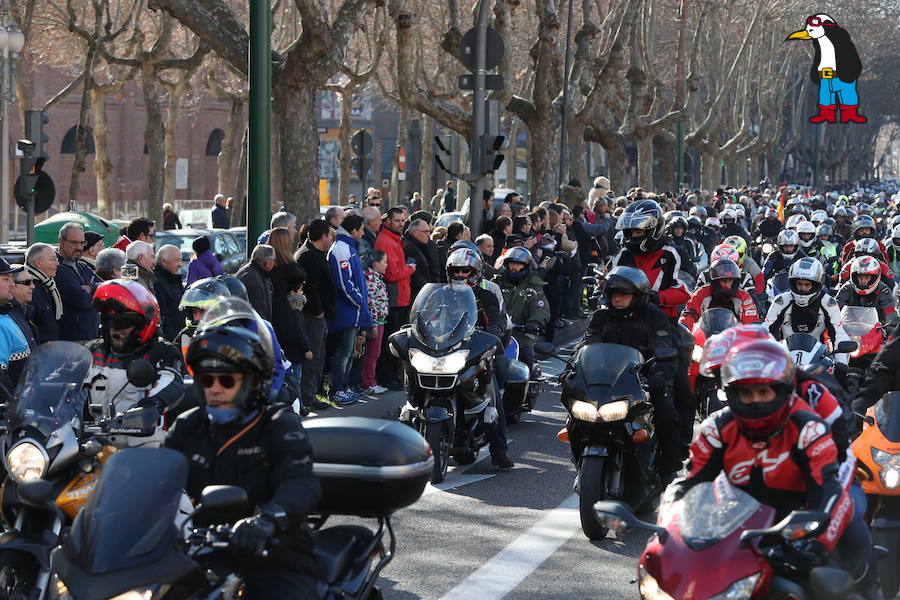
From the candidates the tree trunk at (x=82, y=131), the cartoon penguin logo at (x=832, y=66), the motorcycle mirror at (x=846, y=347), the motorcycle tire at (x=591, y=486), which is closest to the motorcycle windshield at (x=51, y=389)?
the motorcycle tire at (x=591, y=486)

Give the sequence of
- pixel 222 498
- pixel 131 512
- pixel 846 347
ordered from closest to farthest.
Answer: pixel 131 512, pixel 222 498, pixel 846 347

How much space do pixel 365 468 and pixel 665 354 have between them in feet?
11.3

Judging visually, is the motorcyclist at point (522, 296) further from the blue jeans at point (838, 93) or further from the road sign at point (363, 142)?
the blue jeans at point (838, 93)

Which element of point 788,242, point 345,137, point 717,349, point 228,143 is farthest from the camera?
point 228,143

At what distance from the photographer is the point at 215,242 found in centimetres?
2156

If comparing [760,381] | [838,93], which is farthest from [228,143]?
[838,93]

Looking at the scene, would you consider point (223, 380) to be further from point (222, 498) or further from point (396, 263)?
point (396, 263)

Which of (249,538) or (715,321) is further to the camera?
(715,321)

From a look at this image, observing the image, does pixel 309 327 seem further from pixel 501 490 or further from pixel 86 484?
pixel 86 484

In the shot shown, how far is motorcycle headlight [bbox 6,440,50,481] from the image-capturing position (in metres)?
5.63

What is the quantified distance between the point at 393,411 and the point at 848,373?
5.12 m

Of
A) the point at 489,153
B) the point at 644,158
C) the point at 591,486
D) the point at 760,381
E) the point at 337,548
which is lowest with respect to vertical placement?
the point at 591,486

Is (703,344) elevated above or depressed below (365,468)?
below

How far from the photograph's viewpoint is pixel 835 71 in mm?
66188
